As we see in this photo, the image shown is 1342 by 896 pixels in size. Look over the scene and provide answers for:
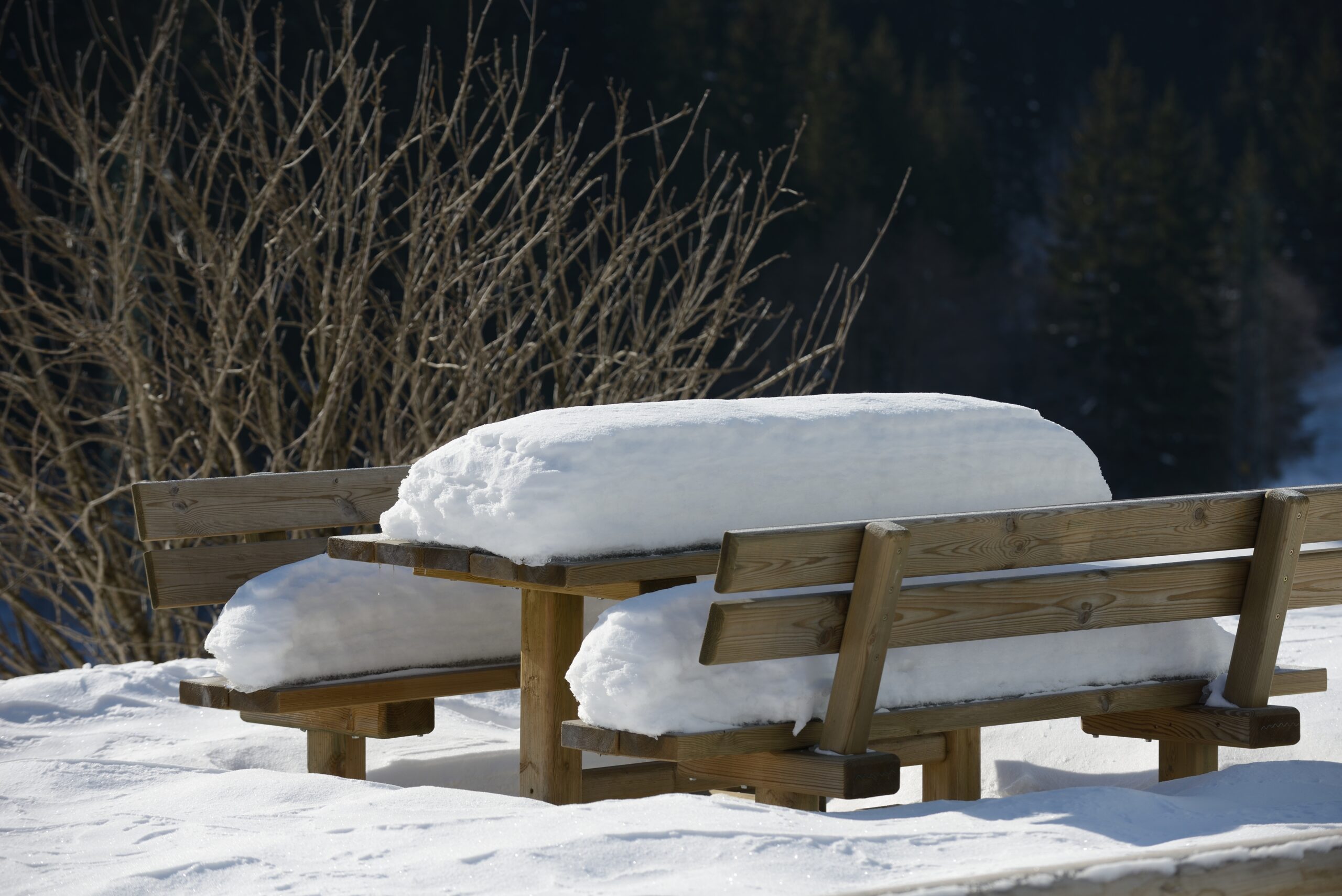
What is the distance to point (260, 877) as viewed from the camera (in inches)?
114

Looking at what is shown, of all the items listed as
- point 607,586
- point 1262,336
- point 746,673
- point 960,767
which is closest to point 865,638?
point 746,673

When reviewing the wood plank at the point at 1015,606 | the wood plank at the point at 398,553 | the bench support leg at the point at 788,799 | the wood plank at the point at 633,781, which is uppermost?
the wood plank at the point at 398,553

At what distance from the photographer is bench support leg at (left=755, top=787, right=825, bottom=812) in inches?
143

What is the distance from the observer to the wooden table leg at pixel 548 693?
3889 millimetres

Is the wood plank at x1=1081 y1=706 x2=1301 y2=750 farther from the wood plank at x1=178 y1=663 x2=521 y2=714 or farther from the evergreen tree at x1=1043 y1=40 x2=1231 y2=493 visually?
the evergreen tree at x1=1043 y1=40 x2=1231 y2=493

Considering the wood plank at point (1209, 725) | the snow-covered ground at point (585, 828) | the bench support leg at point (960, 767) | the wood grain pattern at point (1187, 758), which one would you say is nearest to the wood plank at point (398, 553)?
the snow-covered ground at point (585, 828)

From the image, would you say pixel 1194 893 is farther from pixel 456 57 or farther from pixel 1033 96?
pixel 1033 96

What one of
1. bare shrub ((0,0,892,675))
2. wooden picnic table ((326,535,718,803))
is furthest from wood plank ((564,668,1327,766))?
bare shrub ((0,0,892,675))

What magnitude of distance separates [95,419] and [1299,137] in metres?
42.2

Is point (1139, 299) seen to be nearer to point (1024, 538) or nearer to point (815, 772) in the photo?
point (1024, 538)

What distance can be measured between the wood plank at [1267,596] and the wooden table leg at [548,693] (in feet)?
5.47

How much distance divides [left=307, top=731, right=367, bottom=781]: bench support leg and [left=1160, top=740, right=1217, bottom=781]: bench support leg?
222 centimetres

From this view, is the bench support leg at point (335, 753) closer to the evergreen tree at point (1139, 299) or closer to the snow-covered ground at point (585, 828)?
the snow-covered ground at point (585, 828)

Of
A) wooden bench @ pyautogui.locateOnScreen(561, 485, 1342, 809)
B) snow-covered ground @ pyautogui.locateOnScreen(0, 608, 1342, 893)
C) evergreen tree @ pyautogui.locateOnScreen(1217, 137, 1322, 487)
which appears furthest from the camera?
evergreen tree @ pyautogui.locateOnScreen(1217, 137, 1322, 487)
